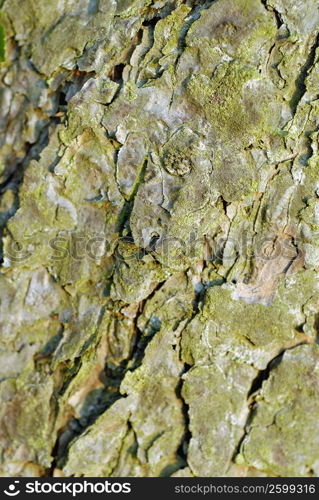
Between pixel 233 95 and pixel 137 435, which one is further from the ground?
pixel 233 95

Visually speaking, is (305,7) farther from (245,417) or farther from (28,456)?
(28,456)

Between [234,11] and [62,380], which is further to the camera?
[62,380]
